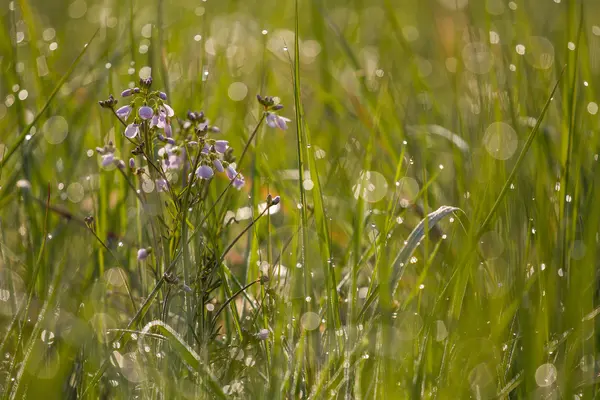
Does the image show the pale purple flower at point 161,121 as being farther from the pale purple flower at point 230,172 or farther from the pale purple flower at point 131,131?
the pale purple flower at point 230,172

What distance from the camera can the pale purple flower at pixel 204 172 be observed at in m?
1.36

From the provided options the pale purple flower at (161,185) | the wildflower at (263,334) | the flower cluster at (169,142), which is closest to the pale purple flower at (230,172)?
the flower cluster at (169,142)

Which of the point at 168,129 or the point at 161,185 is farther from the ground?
the point at 168,129

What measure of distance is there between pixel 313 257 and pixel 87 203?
2.67 feet

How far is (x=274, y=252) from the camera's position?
6.66ft

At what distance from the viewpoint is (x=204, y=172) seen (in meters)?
1.37

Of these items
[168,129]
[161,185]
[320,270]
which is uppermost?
[168,129]

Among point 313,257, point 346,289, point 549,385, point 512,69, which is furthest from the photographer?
point 512,69

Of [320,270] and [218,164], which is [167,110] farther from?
[320,270]

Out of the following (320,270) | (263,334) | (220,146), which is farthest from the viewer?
(320,270)

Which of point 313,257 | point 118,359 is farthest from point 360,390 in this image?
point 313,257

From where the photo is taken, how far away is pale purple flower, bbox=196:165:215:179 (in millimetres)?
1360

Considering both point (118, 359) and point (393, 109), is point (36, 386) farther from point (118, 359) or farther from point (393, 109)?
point (393, 109)

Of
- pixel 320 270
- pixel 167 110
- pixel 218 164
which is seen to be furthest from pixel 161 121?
pixel 320 270
